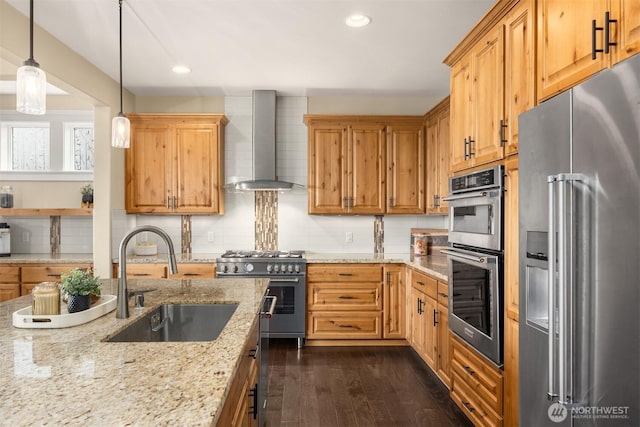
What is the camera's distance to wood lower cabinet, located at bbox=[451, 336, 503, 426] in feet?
6.93

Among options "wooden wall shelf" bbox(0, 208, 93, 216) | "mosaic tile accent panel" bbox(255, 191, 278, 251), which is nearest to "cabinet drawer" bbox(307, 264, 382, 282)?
"mosaic tile accent panel" bbox(255, 191, 278, 251)

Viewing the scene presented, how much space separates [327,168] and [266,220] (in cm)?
96

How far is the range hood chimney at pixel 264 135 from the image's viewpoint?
4.40m

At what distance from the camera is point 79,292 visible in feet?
5.05

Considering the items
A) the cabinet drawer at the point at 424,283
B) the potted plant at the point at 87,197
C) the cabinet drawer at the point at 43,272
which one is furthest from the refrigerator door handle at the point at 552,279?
the potted plant at the point at 87,197

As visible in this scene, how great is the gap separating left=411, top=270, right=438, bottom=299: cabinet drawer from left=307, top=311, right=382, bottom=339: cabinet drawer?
23.4 inches

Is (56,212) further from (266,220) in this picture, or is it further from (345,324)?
(345,324)

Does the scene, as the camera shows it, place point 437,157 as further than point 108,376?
Yes

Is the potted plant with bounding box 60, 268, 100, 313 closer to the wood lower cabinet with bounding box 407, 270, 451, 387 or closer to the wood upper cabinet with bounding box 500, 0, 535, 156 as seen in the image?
the wood upper cabinet with bounding box 500, 0, 535, 156

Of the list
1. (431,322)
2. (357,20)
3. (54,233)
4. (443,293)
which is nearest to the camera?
(357,20)

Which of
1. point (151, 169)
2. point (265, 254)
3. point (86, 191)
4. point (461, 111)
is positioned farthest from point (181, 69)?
point (461, 111)

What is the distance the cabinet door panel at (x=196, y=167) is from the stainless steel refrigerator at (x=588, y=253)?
11.0 feet

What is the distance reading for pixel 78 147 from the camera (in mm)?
4688

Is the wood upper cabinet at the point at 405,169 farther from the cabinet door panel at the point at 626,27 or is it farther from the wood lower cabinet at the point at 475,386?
the cabinet door panel at the point at 626,27
